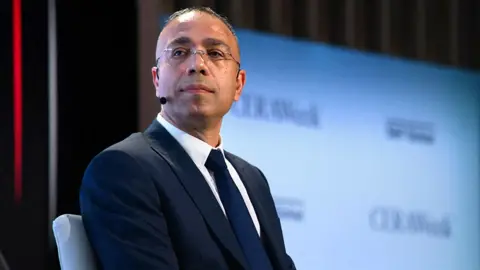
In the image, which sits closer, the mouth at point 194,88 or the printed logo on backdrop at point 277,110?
the mouth at point 194,88

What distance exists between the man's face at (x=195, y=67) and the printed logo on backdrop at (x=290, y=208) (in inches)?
60.8

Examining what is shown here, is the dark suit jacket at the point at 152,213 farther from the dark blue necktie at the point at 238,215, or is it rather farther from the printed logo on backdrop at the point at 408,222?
the printed logo on backdrop at the point at 408,222

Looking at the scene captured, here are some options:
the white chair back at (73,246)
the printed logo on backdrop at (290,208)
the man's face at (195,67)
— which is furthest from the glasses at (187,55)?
the printed logo on backdrop at (290,208)

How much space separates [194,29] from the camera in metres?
1.89

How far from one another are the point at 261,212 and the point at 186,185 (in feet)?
0.83

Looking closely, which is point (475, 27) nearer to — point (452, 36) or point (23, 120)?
point (452, 36)

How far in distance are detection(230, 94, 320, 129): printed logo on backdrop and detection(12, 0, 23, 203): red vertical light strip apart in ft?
2.55

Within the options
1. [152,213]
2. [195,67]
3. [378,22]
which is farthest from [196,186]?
[378,22]

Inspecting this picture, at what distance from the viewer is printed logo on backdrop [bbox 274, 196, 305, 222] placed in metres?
3.46

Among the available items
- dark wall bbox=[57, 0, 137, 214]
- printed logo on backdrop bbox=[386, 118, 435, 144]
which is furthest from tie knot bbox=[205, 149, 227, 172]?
printed logo on backdrop bbox=[386, 118, 435, 144]

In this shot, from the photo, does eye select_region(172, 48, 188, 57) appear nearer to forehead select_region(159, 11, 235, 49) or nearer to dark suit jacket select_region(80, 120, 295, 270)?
forehead select_region(159, 11, 235, 49)

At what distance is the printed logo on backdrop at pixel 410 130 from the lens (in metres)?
3.88

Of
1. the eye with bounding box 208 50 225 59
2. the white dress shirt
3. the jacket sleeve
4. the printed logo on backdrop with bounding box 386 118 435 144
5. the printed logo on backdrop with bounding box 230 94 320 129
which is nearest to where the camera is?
the jacket sleeve

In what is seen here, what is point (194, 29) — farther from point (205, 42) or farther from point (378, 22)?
point (378, 22)
